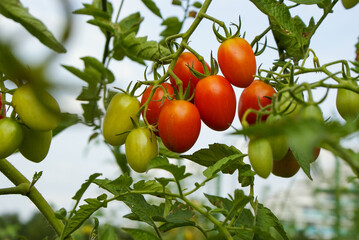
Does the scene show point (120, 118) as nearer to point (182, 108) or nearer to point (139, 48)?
point (182, 108)

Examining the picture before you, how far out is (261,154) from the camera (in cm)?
39

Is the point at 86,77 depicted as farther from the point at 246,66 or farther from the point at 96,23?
the point at 246,66

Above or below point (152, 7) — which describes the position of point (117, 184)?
below

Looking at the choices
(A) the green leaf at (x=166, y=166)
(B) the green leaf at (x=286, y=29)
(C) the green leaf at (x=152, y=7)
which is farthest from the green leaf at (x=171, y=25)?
(A) the green leaf at (x=166, y=166)

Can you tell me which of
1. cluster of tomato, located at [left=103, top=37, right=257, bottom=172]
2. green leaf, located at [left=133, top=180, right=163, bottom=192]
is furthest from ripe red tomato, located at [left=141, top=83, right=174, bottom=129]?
green leaf, located at [left=133, top=180, right=163, bottom=192]

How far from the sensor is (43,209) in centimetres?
59

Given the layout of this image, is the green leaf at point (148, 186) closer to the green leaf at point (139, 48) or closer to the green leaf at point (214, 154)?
the green leaf at point (214, 154)

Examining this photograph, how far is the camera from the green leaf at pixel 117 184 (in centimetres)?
50

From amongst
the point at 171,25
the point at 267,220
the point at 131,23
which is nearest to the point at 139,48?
the point at 131,23

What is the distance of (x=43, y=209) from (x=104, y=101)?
30 centimetres

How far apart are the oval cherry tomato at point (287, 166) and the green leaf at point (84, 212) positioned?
0.70 feet

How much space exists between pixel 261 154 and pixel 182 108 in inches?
7.7

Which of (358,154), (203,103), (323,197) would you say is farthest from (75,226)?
(323,197)

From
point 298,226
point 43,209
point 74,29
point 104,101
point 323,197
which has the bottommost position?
point 298,226
